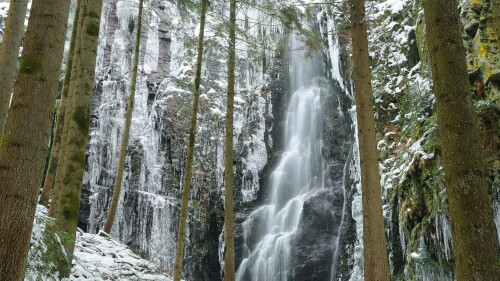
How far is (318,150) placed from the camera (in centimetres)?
1841

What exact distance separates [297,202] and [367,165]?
12.9m

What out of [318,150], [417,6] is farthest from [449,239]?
[318,150]

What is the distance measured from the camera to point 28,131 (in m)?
2.39

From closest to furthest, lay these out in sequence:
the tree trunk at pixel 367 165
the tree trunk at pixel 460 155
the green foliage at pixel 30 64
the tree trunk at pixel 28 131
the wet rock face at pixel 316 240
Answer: the tree trunk at pixel 460 155 → the tree trunk at pixel 28 131 → the green foliage at pixel 30 64 → the tree trunk at pixel 367 165 → the wet rock face at pixel 316 240

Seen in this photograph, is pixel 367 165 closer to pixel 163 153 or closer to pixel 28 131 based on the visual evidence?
pixel 28 131

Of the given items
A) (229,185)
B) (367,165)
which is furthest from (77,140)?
(229,185)

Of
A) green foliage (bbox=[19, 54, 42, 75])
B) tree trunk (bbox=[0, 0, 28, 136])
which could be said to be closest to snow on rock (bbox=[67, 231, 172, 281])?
tree trunk (bbox=[0, 0, 28, 136])

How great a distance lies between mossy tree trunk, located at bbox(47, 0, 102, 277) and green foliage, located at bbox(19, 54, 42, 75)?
2.17 meters

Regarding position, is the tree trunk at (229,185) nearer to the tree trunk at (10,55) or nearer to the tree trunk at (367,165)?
the tree trunk at (367,165)

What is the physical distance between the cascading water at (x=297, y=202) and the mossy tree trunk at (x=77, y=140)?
472 inches

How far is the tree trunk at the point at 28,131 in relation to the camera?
228 cm

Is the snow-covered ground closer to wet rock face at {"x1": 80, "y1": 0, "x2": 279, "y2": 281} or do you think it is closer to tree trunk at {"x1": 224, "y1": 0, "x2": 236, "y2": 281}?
tree trunk at {"x1": 224, "y1": 0, "x2": 236, "y2": 281}

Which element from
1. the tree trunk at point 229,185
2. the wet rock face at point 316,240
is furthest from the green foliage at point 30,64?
the wet rock face at point 316,240

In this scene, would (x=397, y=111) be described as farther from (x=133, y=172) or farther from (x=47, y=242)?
(x=133, y=172)
